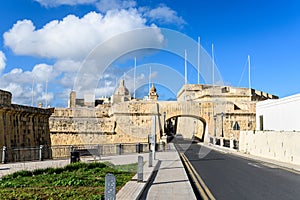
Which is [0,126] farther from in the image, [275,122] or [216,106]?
[216,106]

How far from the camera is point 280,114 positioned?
27.1 metres

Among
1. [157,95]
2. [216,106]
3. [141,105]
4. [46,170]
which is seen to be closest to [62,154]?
[46,170]

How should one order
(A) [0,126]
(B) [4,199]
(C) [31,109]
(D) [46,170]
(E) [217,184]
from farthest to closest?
(C) [31,109] < (A) [0,126] < (D) [46,170] < (E) [217,184] < (B) [4,199]

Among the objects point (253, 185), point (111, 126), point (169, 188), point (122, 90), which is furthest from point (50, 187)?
point (122, 90)

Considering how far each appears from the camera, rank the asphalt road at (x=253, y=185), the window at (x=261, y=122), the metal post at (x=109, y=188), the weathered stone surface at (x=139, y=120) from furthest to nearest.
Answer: the weathered stone surface at (x=139, y=120)
the window at (x=261, y=122)
the asphalt road at (x=253, y=185)
the metal post at (x=109, y=188)

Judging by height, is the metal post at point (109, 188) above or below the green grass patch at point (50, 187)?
above

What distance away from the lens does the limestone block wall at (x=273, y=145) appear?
60.4ft

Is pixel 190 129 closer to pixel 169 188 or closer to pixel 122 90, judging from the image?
pixel 122 90

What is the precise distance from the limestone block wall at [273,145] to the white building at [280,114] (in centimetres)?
267

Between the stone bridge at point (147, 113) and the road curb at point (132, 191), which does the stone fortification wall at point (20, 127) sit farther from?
the stone bridge at point (147, 113)

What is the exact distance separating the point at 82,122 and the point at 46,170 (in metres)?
35.9

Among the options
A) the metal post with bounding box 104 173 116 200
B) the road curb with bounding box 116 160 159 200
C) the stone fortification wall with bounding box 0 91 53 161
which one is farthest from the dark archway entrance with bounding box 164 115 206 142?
the metal post with bounding box 104 173 116 200

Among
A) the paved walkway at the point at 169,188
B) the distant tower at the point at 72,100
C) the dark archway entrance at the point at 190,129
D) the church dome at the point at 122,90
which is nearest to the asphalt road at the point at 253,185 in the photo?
the paved walkway at the point at 169,188

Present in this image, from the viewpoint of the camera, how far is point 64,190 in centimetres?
929
